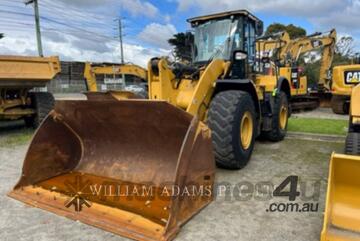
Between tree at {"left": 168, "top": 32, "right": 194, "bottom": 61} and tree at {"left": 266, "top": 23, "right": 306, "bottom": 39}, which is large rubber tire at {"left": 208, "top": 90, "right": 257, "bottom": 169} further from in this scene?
tree at {"left": 266, "top": 23, "right": 306, "bottom": 39}

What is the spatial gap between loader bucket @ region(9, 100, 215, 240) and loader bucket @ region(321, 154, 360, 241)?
1.18 m

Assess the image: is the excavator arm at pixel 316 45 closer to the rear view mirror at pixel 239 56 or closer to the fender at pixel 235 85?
the rear view mirror at pixel 239 56

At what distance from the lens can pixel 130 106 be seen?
3732mm

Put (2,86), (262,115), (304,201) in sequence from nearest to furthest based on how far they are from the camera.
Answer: (304,201) < (262,115) < (2,86)

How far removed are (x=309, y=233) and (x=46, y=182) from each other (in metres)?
2.93

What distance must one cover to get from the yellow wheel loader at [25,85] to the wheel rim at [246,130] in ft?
17.1

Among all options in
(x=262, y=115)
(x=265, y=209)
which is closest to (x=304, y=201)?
(x=265, y=209)

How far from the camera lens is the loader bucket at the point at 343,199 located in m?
2.54

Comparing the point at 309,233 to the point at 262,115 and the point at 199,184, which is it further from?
the point at 262,115

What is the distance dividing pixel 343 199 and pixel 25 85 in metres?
7.19

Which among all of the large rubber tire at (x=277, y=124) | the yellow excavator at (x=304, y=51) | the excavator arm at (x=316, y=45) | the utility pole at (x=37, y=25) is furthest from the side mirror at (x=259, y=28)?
the utility pole at (x=37, y=25)

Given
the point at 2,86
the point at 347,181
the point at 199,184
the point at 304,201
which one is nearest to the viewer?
the point at 347,181

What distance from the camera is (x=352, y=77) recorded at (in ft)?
31.8

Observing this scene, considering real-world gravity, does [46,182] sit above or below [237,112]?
below
